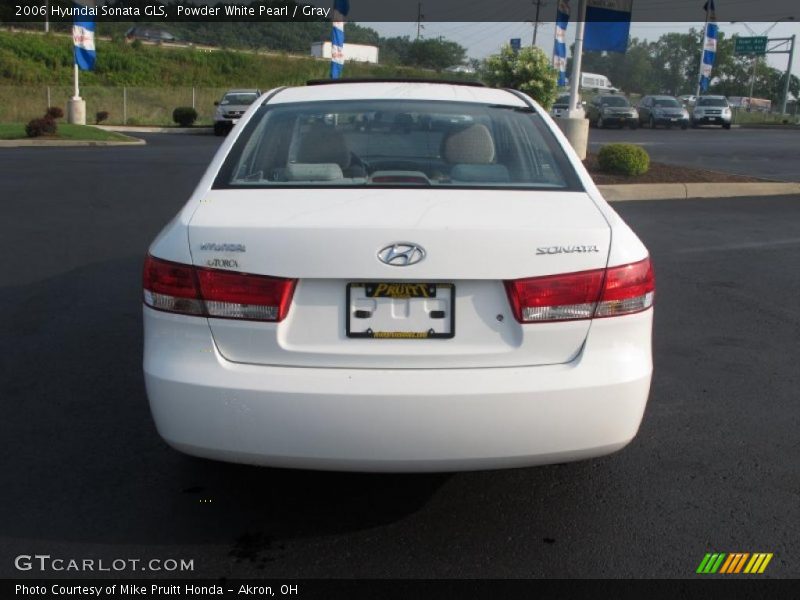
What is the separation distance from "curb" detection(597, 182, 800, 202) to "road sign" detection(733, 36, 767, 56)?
61.3 meters

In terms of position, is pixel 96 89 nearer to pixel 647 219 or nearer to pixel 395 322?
pixel 647 219

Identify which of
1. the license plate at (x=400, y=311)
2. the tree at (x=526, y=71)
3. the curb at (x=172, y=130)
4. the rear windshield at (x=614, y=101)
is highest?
the tree at (x=526, y=71)

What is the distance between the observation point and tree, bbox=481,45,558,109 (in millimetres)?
19594

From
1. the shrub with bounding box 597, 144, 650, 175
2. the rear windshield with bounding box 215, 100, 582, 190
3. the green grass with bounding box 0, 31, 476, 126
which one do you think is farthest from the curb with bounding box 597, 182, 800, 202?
the green grass with bounding box 0, 31, 476, 126

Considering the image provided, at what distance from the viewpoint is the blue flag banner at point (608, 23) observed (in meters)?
16.4

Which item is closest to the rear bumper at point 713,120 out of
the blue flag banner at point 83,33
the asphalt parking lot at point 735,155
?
the asphalt parking lot at point 735,155

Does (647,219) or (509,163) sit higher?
(509,163)

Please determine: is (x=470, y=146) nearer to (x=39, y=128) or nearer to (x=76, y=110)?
(x=39, y=128)

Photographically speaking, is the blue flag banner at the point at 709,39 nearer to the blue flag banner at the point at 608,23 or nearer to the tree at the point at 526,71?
the tree at the point at 526,71

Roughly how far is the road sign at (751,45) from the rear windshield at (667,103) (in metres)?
32.0

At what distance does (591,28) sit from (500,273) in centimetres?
1461

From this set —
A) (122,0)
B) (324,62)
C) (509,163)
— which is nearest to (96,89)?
(324,62)

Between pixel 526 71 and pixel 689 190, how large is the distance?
6.57 meters

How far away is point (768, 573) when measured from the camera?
3.23m
